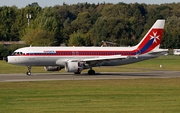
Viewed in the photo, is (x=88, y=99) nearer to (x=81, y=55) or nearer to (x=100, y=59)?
(x=100, y=59)

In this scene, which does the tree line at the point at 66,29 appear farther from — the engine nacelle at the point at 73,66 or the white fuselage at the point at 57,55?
the engine nacelle at the point at 73,66

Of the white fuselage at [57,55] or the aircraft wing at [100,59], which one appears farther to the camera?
the aircraft wing at [100,59]

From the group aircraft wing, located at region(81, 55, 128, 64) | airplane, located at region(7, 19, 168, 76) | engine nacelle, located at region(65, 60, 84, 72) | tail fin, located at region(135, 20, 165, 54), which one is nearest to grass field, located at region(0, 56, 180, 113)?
engine nacelle, located at region(65, 60, 84, 72)

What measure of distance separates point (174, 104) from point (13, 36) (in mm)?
144969

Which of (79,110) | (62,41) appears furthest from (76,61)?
(62,41)

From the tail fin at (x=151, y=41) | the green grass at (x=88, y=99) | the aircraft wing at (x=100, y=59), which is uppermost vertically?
the tail fin at (x=151, y=41)

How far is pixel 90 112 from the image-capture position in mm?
23562

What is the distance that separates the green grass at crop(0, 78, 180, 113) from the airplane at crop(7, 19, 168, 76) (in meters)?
13.9

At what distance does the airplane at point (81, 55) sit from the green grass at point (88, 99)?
1385cm

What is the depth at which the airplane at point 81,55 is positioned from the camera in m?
51.8

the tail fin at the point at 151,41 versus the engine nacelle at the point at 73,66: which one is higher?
the tail fin at the point at 151,41

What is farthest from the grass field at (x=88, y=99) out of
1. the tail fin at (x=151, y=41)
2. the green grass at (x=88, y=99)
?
the tail fin at (x=151, y=41)

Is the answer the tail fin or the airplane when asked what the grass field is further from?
the tail fin

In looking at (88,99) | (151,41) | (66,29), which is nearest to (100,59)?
(151,41)
